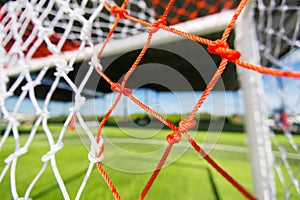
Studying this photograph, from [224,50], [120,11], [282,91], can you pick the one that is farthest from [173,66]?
[224,50]

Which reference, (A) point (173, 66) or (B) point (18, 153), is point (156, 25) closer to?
(B) point (18, 153)

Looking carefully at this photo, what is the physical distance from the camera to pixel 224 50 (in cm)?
26

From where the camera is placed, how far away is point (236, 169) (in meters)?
1.05

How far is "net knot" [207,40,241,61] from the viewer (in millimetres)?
253

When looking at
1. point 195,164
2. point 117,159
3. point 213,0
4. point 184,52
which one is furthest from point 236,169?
point 184,52

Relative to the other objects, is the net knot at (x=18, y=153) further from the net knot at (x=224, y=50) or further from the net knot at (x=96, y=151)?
the net knot at (x=224, y=50)

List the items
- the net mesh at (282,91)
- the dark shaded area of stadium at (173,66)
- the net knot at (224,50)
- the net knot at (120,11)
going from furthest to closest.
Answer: the dark shaded area of stadium at (173,66)
the net mesh at (282,91)
the net knot at (120,11)
the net knot at (224,50)

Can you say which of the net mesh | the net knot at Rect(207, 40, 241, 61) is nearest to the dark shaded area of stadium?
the net mesh

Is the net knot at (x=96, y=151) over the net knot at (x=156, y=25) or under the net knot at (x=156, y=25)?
under

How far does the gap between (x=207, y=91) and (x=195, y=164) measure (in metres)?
0.92

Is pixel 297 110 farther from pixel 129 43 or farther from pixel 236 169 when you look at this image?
pixel 129 43

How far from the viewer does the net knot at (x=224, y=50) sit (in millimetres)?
253

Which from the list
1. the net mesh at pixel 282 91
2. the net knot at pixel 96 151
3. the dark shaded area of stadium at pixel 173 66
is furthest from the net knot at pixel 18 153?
the dark shaded area of stadium at pixel 173 66

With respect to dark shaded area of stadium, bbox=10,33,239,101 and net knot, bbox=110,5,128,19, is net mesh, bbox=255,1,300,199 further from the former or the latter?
dark shaded area of stadium, bbox=10,33,239,101
